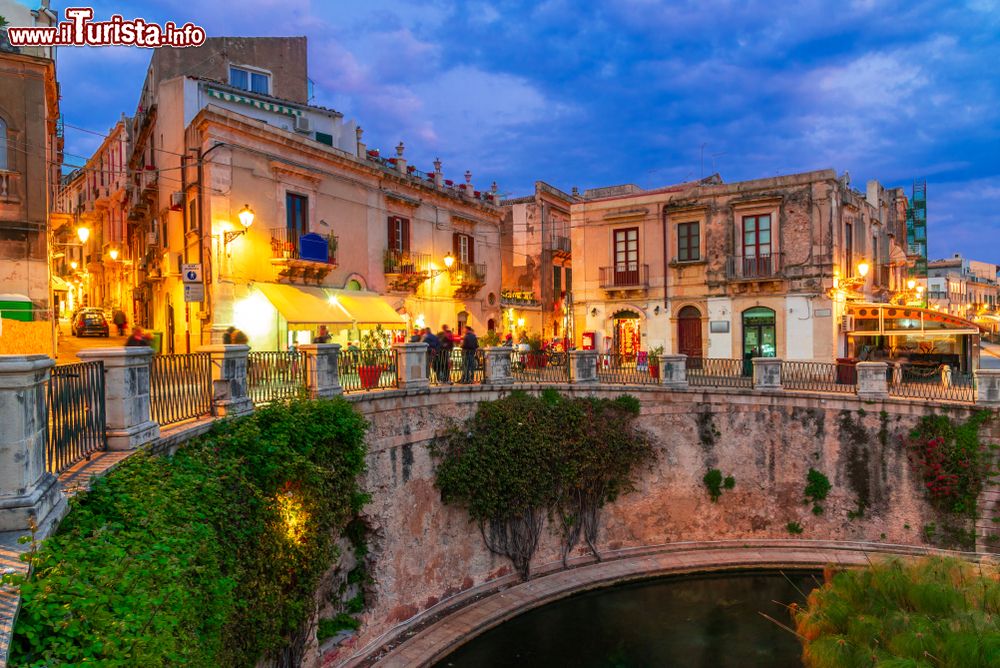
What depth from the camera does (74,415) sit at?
21.5 feet

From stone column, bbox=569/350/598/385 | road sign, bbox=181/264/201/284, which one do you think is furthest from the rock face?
road sign, bbox=181/264/201/284

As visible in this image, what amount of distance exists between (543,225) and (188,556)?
2935cm

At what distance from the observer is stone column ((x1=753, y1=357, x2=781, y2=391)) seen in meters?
17.2

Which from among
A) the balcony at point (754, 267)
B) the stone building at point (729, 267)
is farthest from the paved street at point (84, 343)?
the balcony at point (754, 267)

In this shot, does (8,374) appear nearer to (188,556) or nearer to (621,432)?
(188,556)

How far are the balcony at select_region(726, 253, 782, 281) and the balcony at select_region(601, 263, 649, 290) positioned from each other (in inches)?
125

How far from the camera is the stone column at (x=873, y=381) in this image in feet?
54.3

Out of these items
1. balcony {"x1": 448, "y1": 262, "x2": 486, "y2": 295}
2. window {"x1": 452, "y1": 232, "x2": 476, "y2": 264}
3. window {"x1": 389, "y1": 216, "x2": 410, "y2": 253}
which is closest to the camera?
window {"x1": 389, "y1": 216, "x2": 410, "y2": 253}

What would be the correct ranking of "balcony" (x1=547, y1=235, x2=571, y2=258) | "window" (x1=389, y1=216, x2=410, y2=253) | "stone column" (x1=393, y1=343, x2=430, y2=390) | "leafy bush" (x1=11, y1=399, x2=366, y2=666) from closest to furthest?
"leafy bush" (x1=11, y1=399, x2=366, y2=666) < "stone column" (x1=393, y1=343, x2=430, y2=390) < "window" (x1=389, y1=216, x2=410, y2=253) < "balcony" (x1=547, y1=235, x2=571, y2=258)

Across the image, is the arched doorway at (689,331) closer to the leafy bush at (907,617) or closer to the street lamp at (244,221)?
the street lamp at (244,221)

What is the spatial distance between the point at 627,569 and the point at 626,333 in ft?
36.8

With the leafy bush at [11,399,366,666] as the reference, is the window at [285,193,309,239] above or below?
above

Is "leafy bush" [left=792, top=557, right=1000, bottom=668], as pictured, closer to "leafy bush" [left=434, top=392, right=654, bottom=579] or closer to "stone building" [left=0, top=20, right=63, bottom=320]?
"leafy bush" [left=434, top=392, right=654, bottom=579]

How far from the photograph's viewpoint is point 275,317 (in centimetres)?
1816
